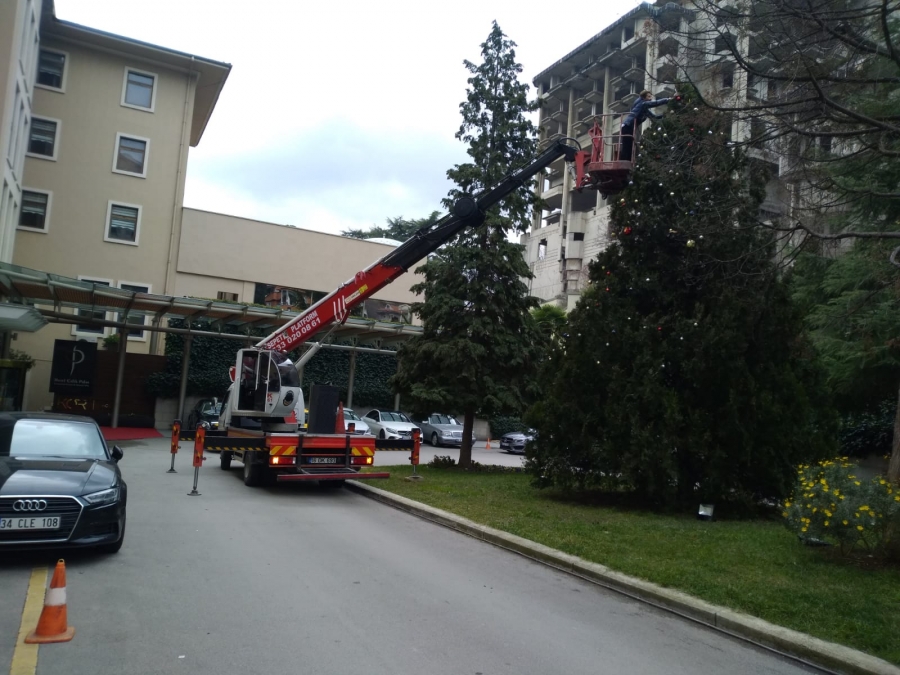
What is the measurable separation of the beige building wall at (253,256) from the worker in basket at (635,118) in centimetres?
2530

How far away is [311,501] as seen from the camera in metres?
13.7

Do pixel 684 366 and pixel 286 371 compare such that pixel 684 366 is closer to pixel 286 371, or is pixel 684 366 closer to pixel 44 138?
pixel 286 371

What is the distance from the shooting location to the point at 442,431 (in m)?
32.2

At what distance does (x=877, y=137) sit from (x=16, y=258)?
3094 cm

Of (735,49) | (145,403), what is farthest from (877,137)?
(145,403)

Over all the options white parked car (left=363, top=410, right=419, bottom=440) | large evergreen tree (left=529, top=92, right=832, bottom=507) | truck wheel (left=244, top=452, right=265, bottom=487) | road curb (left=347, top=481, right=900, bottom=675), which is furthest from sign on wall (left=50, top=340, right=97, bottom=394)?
road curb (left=347, top=481, right=900, bottom=675)

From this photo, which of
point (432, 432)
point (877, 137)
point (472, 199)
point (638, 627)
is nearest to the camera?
point (638, 627)

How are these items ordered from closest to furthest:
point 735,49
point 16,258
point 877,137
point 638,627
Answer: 1. point 638,627
2. point 735,49
3. point 877,137
4. point 16,258

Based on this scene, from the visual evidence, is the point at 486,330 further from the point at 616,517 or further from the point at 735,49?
the point at 735,49

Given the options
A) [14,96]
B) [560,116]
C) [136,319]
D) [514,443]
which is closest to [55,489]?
[14,96]

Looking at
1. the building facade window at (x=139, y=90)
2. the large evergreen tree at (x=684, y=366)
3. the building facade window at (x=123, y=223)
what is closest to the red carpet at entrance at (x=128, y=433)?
the building facade window at (x=123, y=223)

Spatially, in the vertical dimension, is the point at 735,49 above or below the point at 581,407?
above

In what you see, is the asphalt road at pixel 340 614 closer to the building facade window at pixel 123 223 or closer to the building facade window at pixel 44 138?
the building facade window at pixel 123 223

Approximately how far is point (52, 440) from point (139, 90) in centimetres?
2815
